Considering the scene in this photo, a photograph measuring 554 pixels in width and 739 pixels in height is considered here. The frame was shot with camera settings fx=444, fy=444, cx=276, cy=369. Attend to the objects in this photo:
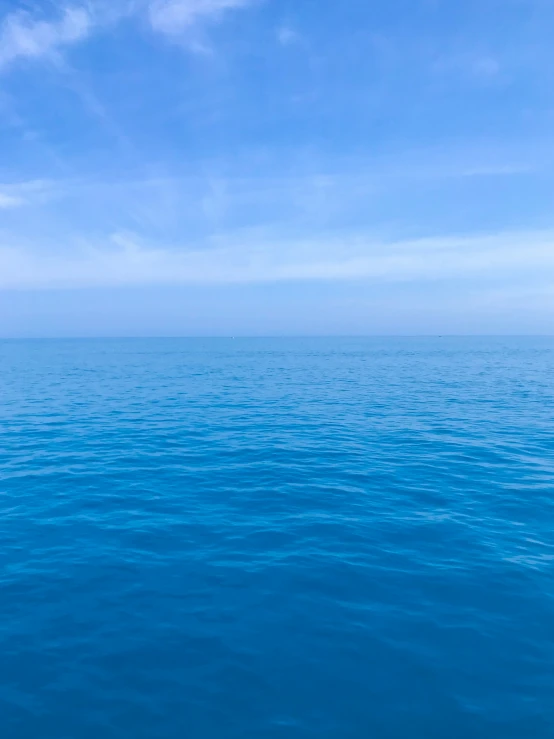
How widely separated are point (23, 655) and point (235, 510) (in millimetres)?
9224

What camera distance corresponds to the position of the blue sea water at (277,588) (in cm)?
924

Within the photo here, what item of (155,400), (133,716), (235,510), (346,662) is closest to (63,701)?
(133,716)

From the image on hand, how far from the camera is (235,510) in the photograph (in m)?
18.7

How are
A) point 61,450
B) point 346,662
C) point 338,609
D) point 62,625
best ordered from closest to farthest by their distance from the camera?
1. point 346,662
2. point 62,625
3. point 338,609
4. point 61,450

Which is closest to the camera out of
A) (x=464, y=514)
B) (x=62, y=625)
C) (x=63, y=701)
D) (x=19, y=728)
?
(x=19, y=728)

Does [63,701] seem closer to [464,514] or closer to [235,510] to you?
[235,510]

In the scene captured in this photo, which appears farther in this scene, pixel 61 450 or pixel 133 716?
pixel 61 450

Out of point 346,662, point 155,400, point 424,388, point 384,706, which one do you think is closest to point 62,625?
point 346,662

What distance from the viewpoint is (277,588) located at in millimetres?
13344

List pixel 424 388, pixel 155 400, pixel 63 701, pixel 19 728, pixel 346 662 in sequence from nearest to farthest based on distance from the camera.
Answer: pixel 19 728, pixel 63 701, pixel 346 662, pixel 155 400, pixel 424 388

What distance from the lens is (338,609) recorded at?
12.4 meters

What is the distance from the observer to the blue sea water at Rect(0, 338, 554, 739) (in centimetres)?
924

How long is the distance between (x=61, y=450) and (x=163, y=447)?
618 centimetres

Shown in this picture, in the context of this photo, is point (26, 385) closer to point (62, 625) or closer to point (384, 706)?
point (62, 625)
